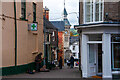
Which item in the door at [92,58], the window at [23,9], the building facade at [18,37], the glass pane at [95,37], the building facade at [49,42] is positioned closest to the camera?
the glass pane at [95,37]

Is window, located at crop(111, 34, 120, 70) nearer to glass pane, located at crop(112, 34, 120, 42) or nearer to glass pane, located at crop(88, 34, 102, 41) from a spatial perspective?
glass pane, located at crop(112, 34, 120, 42)

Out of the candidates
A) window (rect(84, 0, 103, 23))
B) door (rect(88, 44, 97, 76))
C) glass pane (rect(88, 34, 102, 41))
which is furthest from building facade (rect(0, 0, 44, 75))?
glass pane (rect(88, 34, 102, 41))

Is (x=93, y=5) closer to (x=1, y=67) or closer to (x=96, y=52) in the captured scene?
(x=96, y=52)

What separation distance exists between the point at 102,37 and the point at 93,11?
1.89 meters

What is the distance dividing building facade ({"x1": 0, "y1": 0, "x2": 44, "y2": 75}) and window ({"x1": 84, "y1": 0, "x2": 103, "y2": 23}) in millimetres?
5463

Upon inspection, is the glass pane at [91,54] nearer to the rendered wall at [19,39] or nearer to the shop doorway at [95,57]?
the shop doorway at [95,57]

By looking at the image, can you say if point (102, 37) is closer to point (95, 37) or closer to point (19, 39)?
point (95, 37)

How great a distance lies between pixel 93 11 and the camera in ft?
45.6

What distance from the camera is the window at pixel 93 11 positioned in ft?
44.6

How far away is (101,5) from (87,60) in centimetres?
358

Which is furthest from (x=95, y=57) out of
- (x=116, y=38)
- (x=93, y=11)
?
(x=93, y=11)

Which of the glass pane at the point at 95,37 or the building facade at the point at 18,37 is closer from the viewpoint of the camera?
the glass pane at the point at 95,37

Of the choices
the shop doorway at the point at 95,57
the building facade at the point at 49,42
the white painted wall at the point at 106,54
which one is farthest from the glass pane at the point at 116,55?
the building facade at the point at 49,42

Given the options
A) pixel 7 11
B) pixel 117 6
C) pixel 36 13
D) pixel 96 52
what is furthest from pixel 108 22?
pixel 36 13
